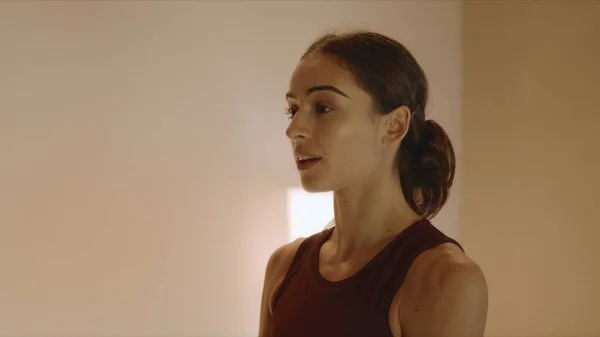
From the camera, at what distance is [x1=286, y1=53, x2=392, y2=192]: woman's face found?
85 cm

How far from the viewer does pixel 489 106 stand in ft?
5.57

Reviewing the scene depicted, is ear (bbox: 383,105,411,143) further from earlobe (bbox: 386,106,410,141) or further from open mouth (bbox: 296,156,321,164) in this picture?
open mouth (bbox: 296,156,321,164)

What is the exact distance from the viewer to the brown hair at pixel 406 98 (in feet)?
2.84

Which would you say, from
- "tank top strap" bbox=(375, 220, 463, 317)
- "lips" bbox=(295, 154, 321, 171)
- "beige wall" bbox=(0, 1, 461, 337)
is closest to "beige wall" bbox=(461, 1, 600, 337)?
"beige wall" bbox=(0, 1, 461, 337)

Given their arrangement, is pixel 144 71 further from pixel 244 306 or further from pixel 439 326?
pixel 439 326

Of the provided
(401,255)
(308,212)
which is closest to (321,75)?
(401,255)

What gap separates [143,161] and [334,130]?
2.21 ft

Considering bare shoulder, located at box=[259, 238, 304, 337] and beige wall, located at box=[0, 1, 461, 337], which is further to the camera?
beige wall, located at box=[0, 1, 461, 337]

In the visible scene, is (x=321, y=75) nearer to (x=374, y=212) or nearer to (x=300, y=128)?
(x=300, y=128)

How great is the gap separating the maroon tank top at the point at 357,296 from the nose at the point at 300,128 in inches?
8.3

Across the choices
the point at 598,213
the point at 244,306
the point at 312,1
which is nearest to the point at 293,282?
the point at 244,306

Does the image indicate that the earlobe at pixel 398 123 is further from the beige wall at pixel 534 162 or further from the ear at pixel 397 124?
the beige wall at pixel 534 162

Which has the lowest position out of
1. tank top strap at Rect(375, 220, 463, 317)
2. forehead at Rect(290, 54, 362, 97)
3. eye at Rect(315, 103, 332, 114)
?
tank top strap at Rect(375, 220, 463, 317)

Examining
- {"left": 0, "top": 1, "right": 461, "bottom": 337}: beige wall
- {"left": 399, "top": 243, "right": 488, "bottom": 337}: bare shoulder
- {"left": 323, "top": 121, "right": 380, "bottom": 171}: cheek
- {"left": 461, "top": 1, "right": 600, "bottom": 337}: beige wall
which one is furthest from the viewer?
{"left": 461, "top": 1, "right": 600, "bottom": 337}: beige wall
